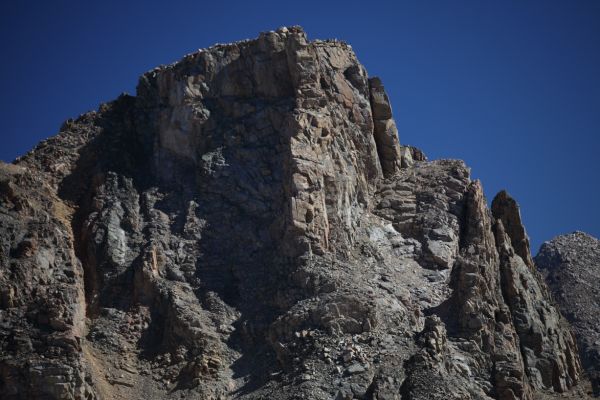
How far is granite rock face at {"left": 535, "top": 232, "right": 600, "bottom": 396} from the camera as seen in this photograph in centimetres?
13288

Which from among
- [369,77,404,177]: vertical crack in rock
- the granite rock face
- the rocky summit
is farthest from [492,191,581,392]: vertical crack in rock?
the granite rock face

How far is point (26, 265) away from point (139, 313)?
7974 millimetres

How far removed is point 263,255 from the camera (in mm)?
106938

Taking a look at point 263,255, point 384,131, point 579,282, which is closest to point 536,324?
point 384,131

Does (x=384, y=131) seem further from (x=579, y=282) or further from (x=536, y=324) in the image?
(x=579, y=282)

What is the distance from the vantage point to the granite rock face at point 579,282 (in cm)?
13288

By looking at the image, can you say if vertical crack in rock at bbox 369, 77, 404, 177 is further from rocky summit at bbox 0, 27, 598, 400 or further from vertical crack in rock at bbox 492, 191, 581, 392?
vertical crack in rock at bbox 492, 191, 581, 392

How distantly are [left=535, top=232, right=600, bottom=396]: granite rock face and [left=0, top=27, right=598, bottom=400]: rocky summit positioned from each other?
15359 mm

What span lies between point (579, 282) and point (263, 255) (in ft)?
147

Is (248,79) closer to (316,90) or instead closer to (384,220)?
(316,90)

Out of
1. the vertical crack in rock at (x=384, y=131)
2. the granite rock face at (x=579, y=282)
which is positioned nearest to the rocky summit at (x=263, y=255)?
the vertical crack in rock at (x=384, y=131)

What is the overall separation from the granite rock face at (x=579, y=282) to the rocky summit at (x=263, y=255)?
15.4 meters

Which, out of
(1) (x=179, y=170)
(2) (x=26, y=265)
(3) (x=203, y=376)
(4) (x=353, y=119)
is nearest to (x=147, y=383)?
(3) (x=203, y=376)

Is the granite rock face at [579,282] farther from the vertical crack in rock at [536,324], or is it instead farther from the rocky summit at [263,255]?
the rocky summit at [263,255]
